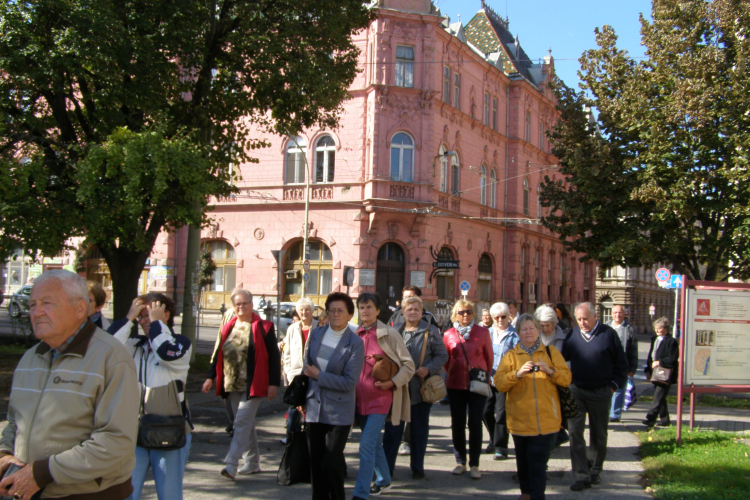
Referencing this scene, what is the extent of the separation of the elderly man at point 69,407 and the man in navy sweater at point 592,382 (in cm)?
521

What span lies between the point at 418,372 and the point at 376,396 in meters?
1.02

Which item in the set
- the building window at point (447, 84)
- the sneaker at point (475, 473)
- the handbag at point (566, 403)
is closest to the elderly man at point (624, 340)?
the sneaker at point (475, 473)

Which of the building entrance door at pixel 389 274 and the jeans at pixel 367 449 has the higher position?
the building entrance door at pixel 389 274

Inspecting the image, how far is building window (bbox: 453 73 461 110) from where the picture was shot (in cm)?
3450

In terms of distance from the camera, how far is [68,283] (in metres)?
3.04

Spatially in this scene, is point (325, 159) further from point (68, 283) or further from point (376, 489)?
point (68, 283)

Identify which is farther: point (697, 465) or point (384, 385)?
point (697, 465)

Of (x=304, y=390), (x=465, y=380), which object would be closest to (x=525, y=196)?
(x=465, y=380)

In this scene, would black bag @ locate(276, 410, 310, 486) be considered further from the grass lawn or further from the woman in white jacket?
the grass lawn

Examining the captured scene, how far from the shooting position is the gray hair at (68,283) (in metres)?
3.02

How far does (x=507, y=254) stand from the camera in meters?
40.0

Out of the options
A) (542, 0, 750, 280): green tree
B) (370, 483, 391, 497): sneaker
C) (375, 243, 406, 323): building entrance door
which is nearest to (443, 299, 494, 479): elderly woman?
(370, 483, 391, 497): sneaker

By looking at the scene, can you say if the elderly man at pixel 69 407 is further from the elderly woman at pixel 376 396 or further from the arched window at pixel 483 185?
the arched window at pixel 483 185

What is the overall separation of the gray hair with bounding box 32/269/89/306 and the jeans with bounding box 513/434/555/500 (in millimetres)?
4339
